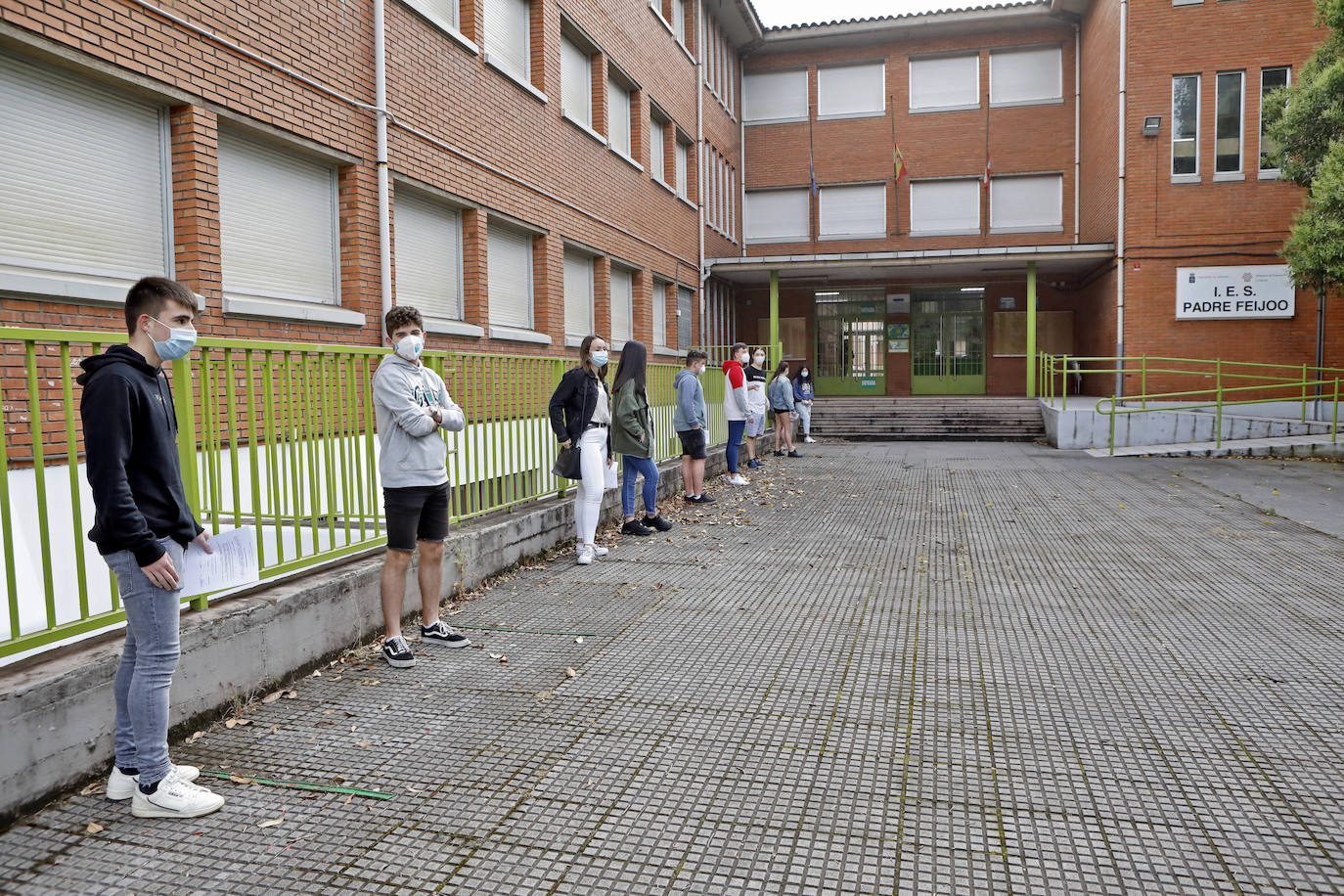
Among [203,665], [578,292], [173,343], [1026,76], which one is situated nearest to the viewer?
[173,343]

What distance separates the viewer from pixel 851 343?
28.3m

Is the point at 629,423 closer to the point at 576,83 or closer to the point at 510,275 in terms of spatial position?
the point at 510,275

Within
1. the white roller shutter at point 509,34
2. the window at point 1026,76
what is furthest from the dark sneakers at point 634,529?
the window at point 1026,76

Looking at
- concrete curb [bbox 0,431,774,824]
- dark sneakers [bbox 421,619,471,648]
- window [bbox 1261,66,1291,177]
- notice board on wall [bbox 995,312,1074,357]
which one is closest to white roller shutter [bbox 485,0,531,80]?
concrete curb [bbox 0,431,774,824]

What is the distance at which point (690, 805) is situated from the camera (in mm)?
3221

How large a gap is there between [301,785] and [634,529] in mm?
5551

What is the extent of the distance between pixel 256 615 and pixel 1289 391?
872 inches

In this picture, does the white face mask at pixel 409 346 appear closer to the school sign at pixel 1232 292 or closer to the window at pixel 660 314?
the window at pixel 660 314

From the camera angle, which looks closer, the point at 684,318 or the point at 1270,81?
the point at 1270,81

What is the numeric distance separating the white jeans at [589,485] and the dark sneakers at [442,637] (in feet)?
8.00

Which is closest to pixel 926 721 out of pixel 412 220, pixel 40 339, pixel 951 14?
pixel 40 339

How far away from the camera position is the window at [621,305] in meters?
17.3

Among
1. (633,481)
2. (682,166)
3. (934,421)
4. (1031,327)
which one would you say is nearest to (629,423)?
(633,481)

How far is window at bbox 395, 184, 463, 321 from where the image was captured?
10.5 m
